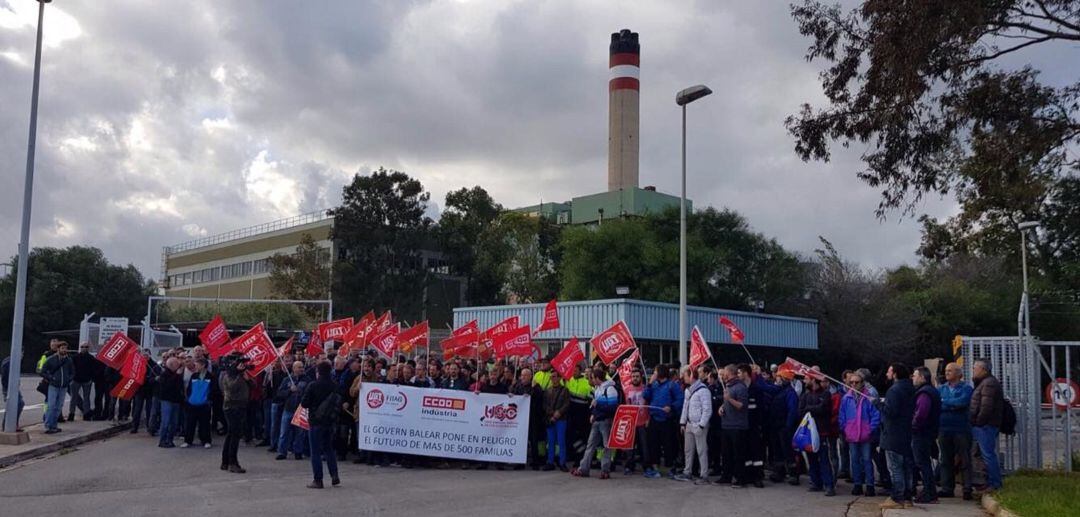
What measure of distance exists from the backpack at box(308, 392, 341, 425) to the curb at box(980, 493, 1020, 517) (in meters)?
8.70

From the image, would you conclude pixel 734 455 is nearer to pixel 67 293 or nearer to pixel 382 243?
pixel 382 243

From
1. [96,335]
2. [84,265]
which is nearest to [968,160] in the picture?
[96,335]

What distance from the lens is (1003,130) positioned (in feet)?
51.4

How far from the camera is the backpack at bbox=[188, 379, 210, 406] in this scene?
17.0 metres

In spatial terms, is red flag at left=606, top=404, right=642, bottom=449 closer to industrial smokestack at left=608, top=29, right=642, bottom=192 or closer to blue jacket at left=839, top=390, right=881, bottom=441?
blue jacket at left=839, top=390, right=881, bottom=441

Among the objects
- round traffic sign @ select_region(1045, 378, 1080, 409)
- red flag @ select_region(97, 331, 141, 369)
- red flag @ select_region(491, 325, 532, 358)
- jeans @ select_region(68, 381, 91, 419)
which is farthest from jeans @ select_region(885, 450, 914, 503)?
jeans @ select_region(68, 381, 91, 419)

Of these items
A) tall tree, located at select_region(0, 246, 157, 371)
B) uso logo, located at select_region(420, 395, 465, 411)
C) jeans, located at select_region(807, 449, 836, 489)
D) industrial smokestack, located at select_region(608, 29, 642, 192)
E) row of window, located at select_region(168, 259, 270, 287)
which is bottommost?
jeans, located at select_region(807, 449, 836, 489)

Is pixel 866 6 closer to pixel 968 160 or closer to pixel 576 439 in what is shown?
pixel 968 160

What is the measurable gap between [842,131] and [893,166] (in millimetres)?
1204

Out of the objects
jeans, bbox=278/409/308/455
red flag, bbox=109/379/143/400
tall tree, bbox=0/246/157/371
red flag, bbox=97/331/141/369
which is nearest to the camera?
jeans, bbox=278/409/308/455

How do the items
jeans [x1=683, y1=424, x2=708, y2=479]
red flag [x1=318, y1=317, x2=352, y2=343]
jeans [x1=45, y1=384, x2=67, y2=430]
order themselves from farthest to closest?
red flag [x1=318, y1=317, x2=352, y2=343]
jeans [x1=45, y1=384, x2=67, y2=430]
jeans [x1=683, y1=424, x2=708, y2=479]

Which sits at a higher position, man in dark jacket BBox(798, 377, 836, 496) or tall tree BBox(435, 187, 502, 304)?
tall tree BBox(435, 187, 502, 304)

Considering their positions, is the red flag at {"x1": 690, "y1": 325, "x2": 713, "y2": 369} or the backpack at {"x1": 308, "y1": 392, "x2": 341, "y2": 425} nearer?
the backpack at {"x1": 308, "y1": 392, "x2": 341, "y2": 425}

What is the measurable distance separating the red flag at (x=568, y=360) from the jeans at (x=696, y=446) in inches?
123
